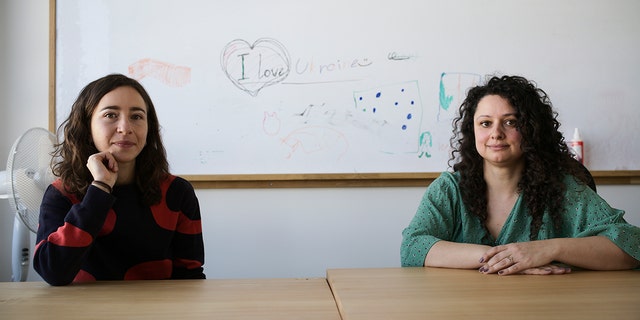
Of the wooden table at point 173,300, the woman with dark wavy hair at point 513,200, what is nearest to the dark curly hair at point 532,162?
the woman with dark wavy hair at point 513,200

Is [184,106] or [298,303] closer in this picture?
[298,303]

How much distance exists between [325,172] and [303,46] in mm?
621

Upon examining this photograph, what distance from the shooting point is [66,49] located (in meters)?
2.64

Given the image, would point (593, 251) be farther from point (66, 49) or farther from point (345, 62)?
point (66, 49)

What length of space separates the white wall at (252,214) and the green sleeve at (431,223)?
93 centimetres

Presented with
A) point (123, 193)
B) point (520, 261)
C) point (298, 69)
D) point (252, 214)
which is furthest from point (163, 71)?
point (520, 261)

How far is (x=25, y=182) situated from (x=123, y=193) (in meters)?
0.68

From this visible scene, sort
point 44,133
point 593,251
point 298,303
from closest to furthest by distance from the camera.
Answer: point 298,303
point 593,251
point 44,133

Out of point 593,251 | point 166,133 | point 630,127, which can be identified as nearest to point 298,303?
point 593,251

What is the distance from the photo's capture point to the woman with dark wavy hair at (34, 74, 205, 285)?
145 centimetres

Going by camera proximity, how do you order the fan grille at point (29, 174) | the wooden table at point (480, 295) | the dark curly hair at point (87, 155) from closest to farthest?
the wooden table at point (480, 295), the dark curly hair at point (87, 155), the fan grille at point (29, 174)

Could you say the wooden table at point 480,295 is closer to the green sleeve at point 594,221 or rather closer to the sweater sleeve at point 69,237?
the green sleeve at point 594,221

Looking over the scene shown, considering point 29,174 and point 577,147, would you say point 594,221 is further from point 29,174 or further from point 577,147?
point 29,174

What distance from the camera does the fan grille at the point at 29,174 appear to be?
1942 millimetres
